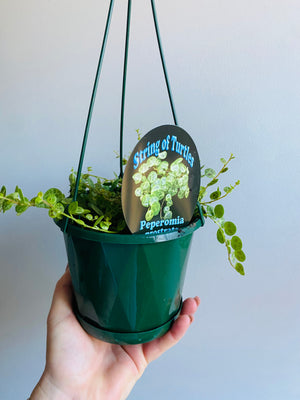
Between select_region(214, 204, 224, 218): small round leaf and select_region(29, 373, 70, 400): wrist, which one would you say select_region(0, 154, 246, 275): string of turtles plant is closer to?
select_region(214, 204, 224, 218): small round leaf

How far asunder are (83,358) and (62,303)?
13 cm

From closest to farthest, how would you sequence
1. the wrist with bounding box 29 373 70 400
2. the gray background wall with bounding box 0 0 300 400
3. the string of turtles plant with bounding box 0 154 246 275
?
the string of turtles plant with bounding box 0 154 246 275
the wrist with bounding box 29 373 70 400
the gray background wall with bounding box 0 0 300 400

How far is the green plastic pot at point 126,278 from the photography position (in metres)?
0.58

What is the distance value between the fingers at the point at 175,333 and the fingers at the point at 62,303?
214 millimetres

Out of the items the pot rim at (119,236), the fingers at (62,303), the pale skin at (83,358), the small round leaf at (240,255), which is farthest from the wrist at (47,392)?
the small round leaf at (240,255)

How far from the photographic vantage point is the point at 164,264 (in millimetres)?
618

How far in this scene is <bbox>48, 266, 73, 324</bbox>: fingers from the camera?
29.2 inches

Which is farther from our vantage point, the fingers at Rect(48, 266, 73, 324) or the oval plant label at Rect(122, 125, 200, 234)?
the fingers at Rect(48, 266, 73, 324)

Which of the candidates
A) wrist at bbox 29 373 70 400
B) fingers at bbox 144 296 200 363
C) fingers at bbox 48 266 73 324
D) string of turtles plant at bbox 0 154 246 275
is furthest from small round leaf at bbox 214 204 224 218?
wrist at bbox 29 373 70 400

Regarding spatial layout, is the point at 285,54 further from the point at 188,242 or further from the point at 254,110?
the point at 188,242

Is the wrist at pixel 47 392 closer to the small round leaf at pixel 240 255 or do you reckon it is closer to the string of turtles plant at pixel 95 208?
the string of turtles plant at pixel 95 208

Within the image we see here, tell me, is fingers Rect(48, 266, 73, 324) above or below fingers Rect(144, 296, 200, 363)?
above

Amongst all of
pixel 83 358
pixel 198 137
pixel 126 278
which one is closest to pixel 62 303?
pixel 83 358

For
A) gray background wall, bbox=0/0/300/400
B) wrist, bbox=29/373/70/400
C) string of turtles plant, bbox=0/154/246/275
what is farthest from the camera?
gray background wall, bbox=0/0/300/400
